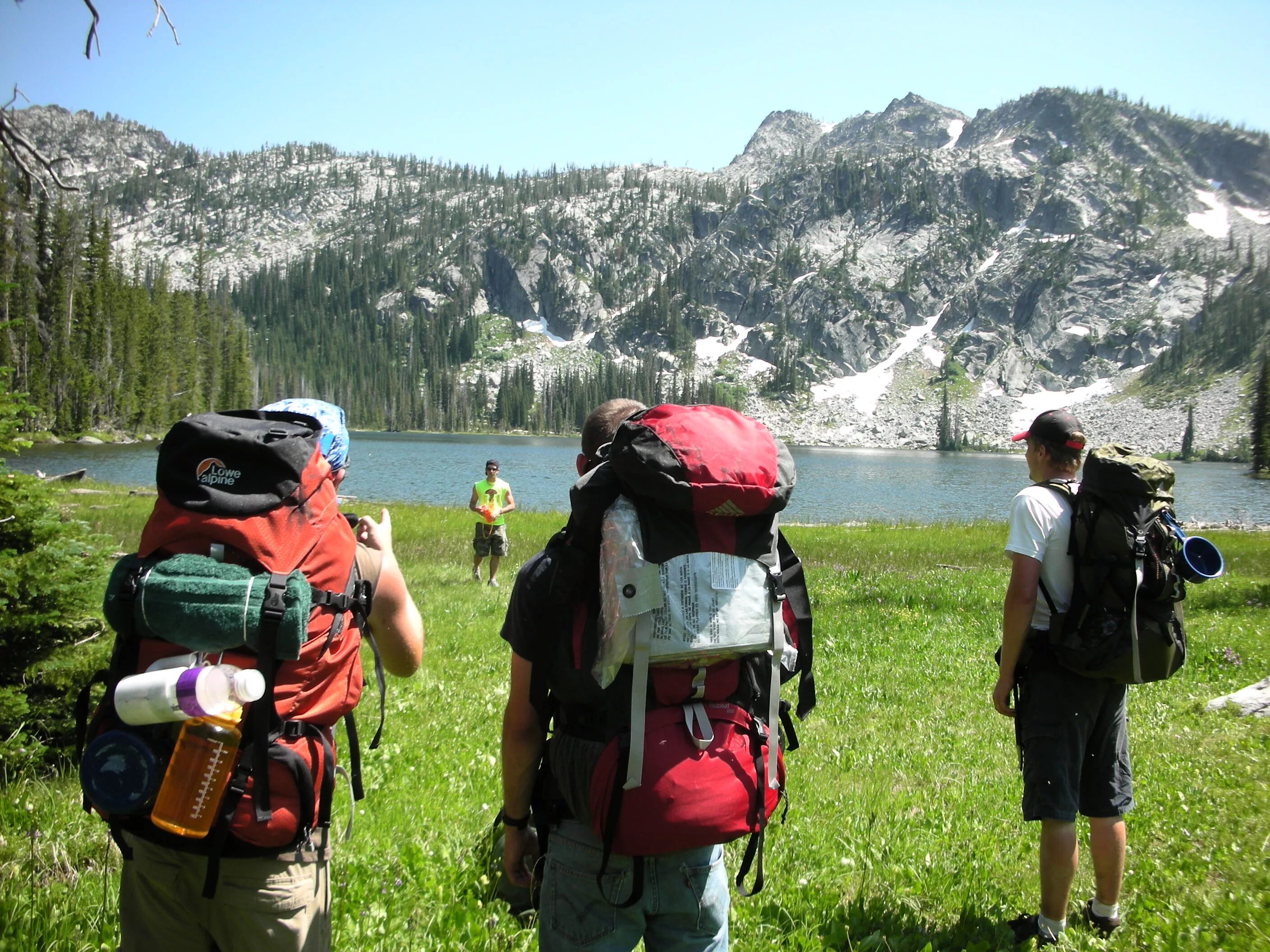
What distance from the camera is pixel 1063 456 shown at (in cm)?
435

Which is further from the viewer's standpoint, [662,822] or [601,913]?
[601,913]

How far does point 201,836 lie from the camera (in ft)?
7.47

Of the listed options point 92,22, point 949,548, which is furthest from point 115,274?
point 92,22

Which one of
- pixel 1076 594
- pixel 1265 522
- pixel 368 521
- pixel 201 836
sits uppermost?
pixel 368 521

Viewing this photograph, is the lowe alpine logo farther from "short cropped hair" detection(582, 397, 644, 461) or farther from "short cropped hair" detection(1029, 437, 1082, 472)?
"short cropped hair" detection(1029, 437, 1082, 472)

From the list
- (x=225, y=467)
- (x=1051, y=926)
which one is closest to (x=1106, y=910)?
(x=1051, y=926)

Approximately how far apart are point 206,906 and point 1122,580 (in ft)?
13.9

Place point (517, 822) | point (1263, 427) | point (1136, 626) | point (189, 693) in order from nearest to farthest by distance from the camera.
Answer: point (189, 693), point (517, 822), point (1136, 626), point (1263, 427)

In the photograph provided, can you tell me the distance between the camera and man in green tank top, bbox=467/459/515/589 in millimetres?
16547

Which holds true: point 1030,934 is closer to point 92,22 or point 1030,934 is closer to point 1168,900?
point 1168,900

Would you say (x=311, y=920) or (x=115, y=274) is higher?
(x=115, y=274)

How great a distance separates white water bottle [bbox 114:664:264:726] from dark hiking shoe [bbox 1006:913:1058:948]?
4312 mm

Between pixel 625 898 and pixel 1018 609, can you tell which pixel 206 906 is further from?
pixel 1018 609

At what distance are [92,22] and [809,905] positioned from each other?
5814 mm
